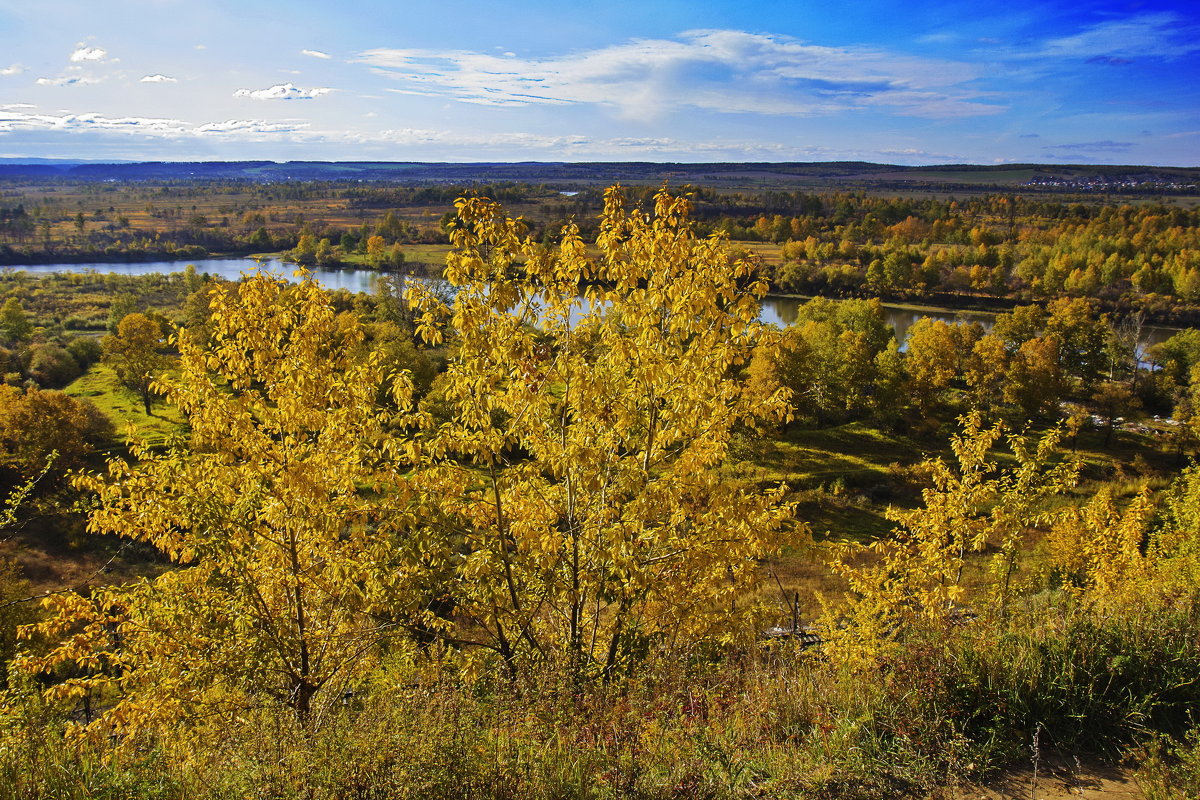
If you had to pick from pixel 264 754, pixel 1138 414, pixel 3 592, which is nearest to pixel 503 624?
pixel 264 754

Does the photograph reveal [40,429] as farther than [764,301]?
No

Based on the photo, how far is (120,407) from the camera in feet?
139

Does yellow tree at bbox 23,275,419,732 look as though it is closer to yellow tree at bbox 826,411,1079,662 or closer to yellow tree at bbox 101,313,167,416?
yellow tree at bbox 826,411,1079,662

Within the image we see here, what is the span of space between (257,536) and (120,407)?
44.4 m

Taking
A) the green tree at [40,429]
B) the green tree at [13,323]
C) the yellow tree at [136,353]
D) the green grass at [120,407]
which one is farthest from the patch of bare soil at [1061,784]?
the green tree at [13,323]

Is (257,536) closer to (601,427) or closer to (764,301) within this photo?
(601,427)

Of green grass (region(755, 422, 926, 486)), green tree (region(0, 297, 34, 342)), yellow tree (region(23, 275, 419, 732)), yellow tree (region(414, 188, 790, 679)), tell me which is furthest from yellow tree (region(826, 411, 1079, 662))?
green tree (region(0, 297, 34, 342))

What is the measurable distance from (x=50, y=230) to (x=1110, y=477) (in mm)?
180611

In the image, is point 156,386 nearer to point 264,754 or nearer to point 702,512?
point 264,754

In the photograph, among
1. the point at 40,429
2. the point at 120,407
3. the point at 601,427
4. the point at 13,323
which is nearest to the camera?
the point at 601,427

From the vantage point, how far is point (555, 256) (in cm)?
683

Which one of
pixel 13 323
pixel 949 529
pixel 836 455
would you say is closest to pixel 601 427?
pixel 949 529

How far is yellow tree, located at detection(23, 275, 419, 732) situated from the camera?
21.9 ft

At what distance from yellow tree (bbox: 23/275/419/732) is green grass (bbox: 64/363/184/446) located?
34268mm
